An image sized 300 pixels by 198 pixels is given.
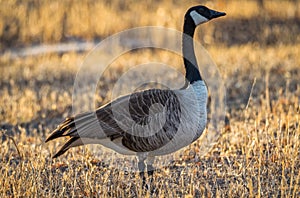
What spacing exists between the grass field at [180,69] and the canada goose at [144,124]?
313 mm

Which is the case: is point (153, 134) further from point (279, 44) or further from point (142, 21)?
point (142, 21)

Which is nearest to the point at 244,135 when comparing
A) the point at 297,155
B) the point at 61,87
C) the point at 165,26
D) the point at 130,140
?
the point at 297,155

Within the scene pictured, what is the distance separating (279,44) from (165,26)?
335 centimetres

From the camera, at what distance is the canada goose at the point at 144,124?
16.5 ft

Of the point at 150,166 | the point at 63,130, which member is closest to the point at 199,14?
the point at 150,166

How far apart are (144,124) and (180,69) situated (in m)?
6.66

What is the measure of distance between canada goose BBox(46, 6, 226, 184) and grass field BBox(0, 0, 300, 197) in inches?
12.3

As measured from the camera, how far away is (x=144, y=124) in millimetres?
5059

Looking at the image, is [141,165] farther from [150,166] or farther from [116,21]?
[116,21]

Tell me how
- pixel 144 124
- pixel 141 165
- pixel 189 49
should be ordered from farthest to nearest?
pixel 189 49
pixel 141 165
pixel 144 124

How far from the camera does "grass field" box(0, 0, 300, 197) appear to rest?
5.00m

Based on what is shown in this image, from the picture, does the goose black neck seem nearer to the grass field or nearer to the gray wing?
the gray wing

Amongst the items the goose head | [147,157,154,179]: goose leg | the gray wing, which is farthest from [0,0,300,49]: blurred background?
the gray wing

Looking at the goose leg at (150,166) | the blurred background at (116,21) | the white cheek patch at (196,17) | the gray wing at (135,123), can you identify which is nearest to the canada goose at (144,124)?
the gray wing at (135,123)
